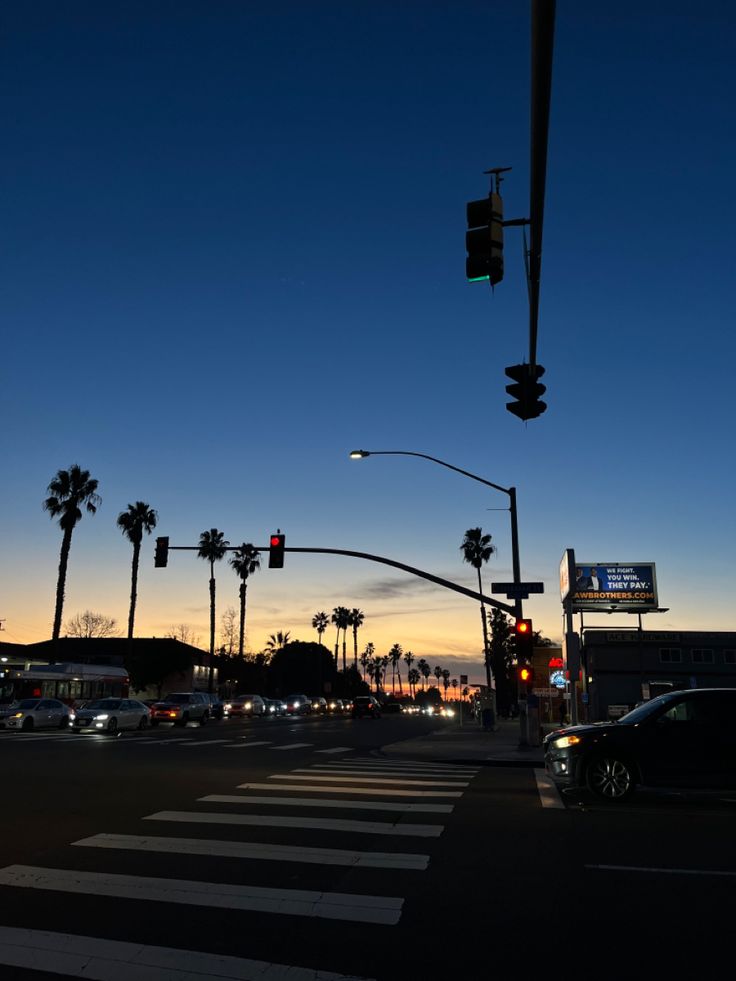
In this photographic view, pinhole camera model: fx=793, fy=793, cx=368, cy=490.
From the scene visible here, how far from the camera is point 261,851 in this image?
795 centimetres

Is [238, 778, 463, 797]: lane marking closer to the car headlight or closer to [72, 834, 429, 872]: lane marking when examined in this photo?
the car headlight

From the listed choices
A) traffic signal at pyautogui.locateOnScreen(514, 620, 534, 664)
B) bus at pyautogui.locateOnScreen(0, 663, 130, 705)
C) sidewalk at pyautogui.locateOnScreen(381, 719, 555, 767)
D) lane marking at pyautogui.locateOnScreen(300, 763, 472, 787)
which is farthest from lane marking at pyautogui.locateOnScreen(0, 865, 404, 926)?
bus at pyautogui.locateOnScreen(0, 663, 130, 705)

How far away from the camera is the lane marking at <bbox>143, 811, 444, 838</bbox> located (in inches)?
359

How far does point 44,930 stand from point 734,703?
10121 mm

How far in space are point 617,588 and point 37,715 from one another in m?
39.1

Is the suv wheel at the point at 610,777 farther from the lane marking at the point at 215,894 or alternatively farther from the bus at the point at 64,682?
the bus at the point at 64,682

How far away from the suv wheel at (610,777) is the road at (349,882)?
268 mm

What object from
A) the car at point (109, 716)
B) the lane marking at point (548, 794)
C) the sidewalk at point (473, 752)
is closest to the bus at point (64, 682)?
the car at point (109, 716)

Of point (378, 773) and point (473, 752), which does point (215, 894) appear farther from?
point (473, 752)

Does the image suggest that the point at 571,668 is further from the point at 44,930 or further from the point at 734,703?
the point at 44,930

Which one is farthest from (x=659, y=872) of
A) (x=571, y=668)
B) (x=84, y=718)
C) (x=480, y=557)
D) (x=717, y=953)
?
(x=480, y=557)

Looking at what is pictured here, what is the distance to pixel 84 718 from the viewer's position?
31125 mm

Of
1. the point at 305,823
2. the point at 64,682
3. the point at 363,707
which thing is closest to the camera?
the point at 305,823

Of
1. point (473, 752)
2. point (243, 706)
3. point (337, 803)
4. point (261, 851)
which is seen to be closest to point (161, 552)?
point (473, 752)
